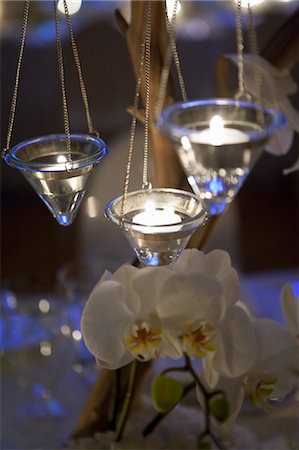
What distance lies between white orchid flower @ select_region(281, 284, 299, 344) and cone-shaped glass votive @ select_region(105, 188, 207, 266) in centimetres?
8

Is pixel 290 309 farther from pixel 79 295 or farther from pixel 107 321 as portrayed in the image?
pixel 79 295

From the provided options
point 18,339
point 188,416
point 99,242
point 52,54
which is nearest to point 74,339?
point 18,339

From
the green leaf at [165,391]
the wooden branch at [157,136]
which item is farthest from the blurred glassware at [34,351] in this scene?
the green leaf at [165,391]

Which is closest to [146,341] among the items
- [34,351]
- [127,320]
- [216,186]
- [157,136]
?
[127,320]

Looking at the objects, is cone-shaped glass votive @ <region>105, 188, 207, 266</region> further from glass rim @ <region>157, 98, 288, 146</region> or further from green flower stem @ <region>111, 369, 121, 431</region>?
green flower stem @ <region>111, 369, 121, 431</region>

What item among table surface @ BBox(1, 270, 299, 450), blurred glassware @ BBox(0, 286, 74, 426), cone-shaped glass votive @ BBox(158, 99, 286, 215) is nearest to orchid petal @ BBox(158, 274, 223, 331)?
cone-shaped glass votive @ BBox(158, 99, 286, 215)

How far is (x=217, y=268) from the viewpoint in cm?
42

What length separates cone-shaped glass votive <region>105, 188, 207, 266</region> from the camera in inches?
15.7

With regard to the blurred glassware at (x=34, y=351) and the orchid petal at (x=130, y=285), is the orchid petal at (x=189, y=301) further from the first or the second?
the blurred glassware at (x=34, y=351)

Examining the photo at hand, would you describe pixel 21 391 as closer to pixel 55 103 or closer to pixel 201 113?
pixel 201 113

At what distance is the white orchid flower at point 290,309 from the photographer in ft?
1.53

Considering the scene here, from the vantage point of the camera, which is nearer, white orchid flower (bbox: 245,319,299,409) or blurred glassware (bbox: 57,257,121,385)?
white orchid flower (bbox: 245,319,299,409)

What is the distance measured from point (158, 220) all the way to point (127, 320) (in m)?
0.06

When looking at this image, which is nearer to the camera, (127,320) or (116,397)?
(127,320)
